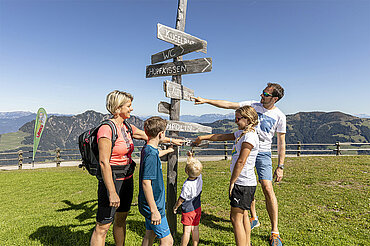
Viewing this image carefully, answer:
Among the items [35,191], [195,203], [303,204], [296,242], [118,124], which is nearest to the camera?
[118,124]

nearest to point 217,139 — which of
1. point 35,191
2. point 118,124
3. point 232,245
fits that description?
point 118,124

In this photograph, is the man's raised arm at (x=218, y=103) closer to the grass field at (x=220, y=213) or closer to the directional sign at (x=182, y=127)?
the directional sign at (x=182, y=127)

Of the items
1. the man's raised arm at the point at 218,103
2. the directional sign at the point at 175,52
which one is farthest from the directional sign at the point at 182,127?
the directional sign at the point at 175,52

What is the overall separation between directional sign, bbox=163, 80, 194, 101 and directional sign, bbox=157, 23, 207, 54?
0.78 meters

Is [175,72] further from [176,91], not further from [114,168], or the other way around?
[114,168]

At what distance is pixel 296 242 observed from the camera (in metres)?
3.93

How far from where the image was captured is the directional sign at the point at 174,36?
366 centimetres

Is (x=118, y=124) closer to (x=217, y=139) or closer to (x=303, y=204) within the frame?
(x=217, y=139)

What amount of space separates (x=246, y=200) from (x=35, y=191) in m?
9.46

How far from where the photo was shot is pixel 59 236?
4312 mm

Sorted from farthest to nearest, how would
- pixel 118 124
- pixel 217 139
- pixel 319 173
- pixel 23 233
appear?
pixel 319 173, pixel 23 233, pixel 217 139, pixel 118 124

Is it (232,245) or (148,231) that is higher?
(148,231)

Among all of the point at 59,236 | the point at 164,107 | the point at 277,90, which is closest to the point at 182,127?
the point at 164,107

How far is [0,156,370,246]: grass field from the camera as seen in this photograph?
418 centimetres
